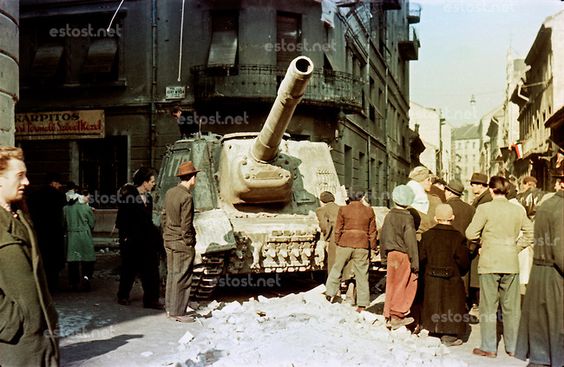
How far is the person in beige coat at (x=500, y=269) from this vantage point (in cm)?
580

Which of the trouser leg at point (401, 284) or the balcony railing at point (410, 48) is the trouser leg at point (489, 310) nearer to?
the trouser leg at point (401, 284)

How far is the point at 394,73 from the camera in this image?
3319 cm

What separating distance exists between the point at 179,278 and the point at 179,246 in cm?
38

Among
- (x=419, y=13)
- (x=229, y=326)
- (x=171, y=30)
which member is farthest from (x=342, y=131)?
(x=419, y=13)

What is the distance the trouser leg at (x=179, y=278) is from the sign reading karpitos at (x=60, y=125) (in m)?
12.2

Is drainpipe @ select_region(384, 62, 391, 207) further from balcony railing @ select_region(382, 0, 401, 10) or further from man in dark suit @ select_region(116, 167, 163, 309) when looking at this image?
man in dark suit @ select_region(116, 167, 163, 309)

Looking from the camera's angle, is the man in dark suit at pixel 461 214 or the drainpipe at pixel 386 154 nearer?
the man in dark suit at pixel 461 214

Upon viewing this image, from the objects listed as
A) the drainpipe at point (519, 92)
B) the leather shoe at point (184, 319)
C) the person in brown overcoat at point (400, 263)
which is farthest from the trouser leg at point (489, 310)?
the drainpipe at point (519, 92)

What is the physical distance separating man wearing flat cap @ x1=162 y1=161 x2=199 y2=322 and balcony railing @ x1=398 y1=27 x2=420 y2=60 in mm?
30544

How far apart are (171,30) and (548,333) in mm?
15244

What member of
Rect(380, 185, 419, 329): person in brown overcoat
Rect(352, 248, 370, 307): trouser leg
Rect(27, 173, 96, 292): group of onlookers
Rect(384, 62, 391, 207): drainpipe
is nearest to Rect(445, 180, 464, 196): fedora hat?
Rect(352, 248, 370, 307): trouser leg

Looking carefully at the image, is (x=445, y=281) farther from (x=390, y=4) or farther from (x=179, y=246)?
(x=390, y=4)

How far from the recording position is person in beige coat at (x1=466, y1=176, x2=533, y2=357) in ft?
19.0

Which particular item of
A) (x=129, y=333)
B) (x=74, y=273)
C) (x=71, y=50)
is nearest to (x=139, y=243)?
(x=129, y=333)
